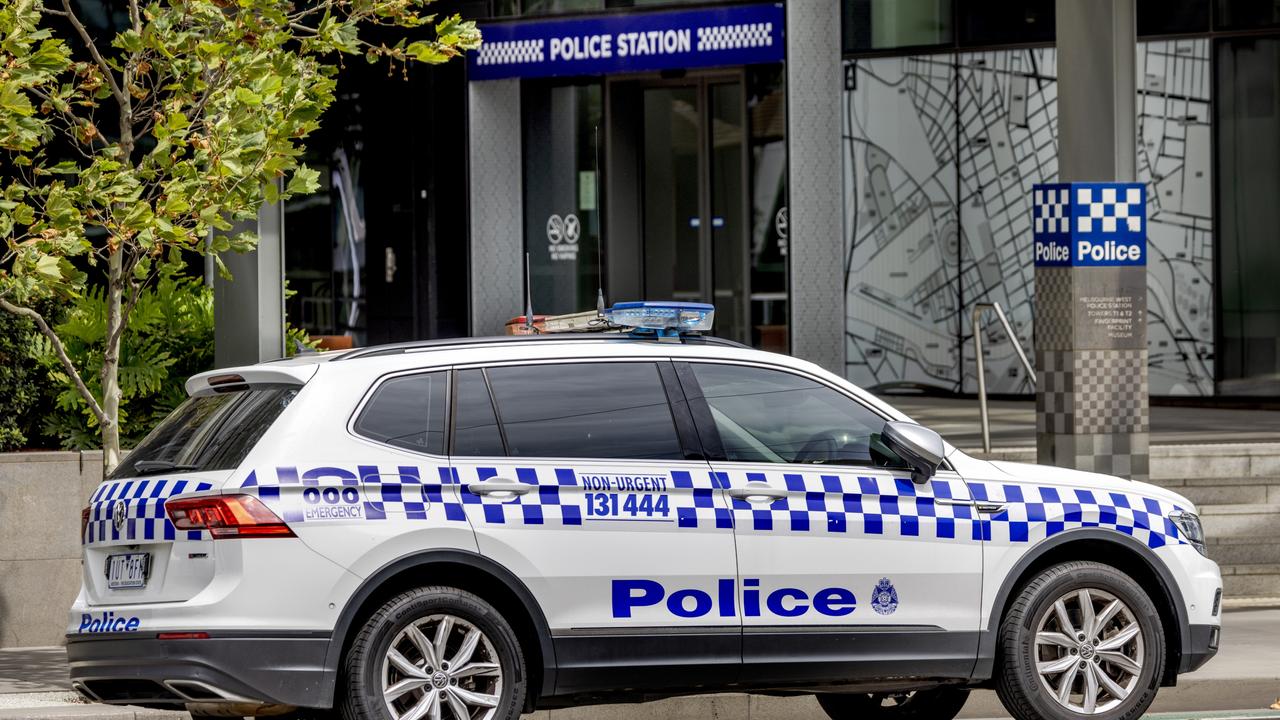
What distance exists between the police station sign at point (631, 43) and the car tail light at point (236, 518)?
14903 mm

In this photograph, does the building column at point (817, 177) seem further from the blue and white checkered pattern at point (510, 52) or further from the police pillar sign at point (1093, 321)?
the police pillar sign at point (1093, 321)

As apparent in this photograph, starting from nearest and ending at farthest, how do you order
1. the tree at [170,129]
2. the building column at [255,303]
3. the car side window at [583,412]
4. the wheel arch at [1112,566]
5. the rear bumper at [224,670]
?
the rear bumper at [224,670] < the car side window at [583,412] < the wheel arch at [1112,566] < the tree at [170,129] < the building column at [255,303]

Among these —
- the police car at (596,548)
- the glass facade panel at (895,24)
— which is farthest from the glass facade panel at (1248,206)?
the police car at (596,548)

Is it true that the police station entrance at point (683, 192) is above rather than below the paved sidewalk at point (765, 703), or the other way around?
above

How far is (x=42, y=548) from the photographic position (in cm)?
1106

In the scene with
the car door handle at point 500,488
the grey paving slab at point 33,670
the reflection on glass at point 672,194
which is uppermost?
the reflection on glass at point 672,194

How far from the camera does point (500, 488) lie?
6.98 metres

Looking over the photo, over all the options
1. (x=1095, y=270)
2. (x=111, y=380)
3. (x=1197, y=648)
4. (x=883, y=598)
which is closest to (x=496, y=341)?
(x=883, y=598)

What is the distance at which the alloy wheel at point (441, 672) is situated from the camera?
681 centimetres

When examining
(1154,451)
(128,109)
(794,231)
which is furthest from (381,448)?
(794,231)

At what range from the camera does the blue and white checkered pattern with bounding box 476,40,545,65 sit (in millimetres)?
22328

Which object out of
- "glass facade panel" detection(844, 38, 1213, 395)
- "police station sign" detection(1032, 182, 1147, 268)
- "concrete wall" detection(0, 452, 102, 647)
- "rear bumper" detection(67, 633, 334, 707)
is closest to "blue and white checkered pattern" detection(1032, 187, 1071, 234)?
"police station sign" detection(1032, 182, 1147, 268)

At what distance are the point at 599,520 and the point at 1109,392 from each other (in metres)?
4.99

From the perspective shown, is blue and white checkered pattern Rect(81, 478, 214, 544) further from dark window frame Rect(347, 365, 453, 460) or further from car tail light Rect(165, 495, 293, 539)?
dark window frame Rect(347, 365, 453, 460)
